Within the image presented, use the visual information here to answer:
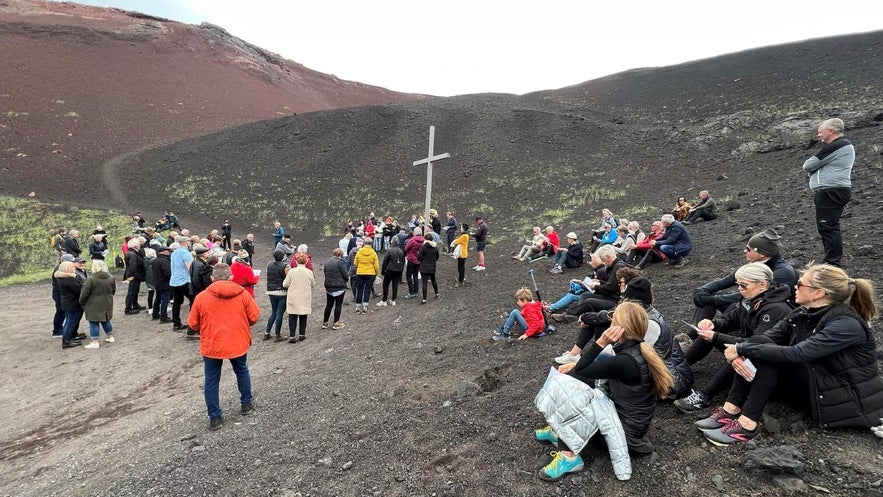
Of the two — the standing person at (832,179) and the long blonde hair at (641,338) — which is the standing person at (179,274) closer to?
the long blonde hair at (641,338)

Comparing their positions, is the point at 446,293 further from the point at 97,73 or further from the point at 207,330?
the point at 97,73

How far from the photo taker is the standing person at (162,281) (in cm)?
1039

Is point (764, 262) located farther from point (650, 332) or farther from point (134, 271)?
point (134, 271)

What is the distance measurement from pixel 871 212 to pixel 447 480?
10.8 meters

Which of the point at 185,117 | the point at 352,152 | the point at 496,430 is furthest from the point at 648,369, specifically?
the point at 185,117

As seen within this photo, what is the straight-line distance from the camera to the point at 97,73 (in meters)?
47.9

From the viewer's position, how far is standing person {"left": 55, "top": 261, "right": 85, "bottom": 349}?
908cm

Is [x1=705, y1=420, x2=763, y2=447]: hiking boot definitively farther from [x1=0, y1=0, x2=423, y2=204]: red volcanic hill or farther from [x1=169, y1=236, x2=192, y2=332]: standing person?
[x1=0, y1=0, x2=423, y2=204]: red volcanic hill

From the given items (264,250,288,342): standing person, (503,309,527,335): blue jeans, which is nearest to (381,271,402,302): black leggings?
(264,250,288,342): standing person

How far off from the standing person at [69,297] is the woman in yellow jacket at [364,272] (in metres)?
5.92

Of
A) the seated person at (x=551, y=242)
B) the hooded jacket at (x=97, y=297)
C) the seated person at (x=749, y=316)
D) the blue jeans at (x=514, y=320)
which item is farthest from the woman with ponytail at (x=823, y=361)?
the hooded jacket at (x=97, y=297)

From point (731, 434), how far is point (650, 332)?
109 centimetres

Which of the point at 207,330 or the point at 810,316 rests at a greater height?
the point at 810,316

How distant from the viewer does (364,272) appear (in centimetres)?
1094
